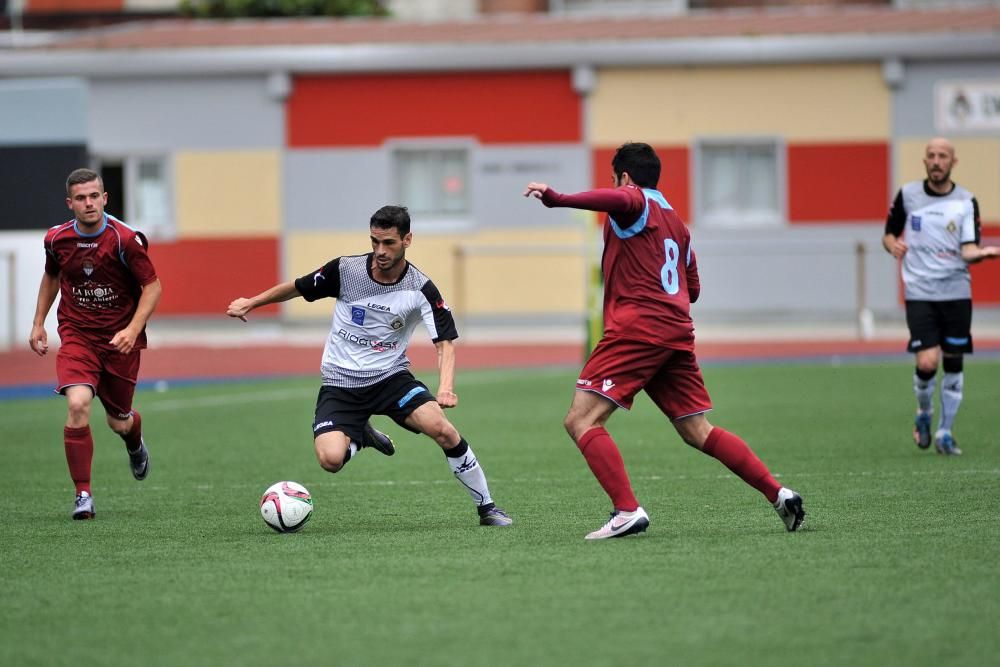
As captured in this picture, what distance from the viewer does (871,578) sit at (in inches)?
254

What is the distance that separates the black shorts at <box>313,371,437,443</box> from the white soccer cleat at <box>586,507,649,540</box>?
129 centimetres

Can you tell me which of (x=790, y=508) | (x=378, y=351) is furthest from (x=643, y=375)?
(x=378, y=351)

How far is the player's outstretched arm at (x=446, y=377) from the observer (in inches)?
306

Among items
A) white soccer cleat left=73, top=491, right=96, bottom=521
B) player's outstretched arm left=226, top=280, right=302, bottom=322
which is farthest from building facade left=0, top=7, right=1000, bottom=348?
player's outstretched arm left=226, top=280, right=302, bottom=322

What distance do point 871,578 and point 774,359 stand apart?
15854 mm

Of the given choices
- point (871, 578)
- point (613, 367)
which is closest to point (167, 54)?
point (613, 367)

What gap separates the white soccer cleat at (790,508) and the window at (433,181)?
1947 cm

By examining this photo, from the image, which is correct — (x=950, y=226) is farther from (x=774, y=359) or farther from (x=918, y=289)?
(x=774, y=359)

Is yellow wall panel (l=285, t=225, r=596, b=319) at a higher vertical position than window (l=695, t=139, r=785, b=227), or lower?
lower

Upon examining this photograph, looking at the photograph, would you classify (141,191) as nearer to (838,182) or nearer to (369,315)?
(838,182)

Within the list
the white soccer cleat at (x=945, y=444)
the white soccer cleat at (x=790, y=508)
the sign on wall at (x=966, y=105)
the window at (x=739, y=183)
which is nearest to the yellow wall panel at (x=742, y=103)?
the window at (x=739, y=183)

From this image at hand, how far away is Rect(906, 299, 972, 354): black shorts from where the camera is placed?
454 inches

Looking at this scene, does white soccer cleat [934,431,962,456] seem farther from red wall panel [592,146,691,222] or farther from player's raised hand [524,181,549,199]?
red wall panel [592,146,691,222]

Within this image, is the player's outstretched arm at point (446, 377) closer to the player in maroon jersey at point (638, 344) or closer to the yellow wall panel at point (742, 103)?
the player in maroon jersey at point (638, 344)
